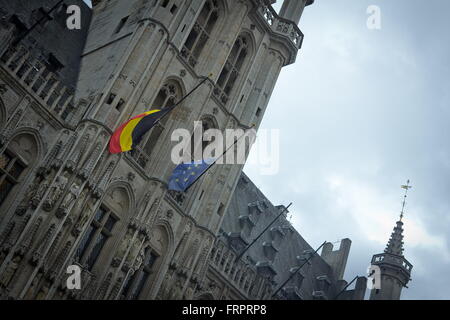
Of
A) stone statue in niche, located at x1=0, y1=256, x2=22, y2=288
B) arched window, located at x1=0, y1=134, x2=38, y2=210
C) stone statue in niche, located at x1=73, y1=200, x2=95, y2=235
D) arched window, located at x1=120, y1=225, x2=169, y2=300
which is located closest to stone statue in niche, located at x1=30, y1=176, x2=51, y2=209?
arched window, located at x1=0, y1=134, x2=38, y2=210

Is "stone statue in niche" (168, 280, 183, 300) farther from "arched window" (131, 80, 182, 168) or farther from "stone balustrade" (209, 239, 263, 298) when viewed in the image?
"arched window" (131, 80, 182, 168)

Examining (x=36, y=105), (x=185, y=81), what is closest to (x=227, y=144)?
(x=185, y=81)

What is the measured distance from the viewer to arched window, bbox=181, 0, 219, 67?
2708 centimetres

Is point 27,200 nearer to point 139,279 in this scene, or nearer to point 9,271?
point 9,271

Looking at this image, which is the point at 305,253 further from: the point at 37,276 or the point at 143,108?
the point at 37,276

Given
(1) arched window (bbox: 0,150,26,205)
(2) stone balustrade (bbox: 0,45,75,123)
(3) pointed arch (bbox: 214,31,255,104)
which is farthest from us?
(3) pointed arch (bbox: 214,31,255,104)

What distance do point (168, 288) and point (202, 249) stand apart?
2.47m

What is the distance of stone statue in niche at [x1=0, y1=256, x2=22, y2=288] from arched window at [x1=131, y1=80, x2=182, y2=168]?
7134 mm

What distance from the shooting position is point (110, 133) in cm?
2122

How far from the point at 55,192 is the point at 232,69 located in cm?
1347

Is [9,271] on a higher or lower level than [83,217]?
lower

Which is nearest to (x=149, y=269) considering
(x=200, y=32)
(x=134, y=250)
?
(x=134, y=250)

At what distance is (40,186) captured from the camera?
1934cm

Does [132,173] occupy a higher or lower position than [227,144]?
lower
